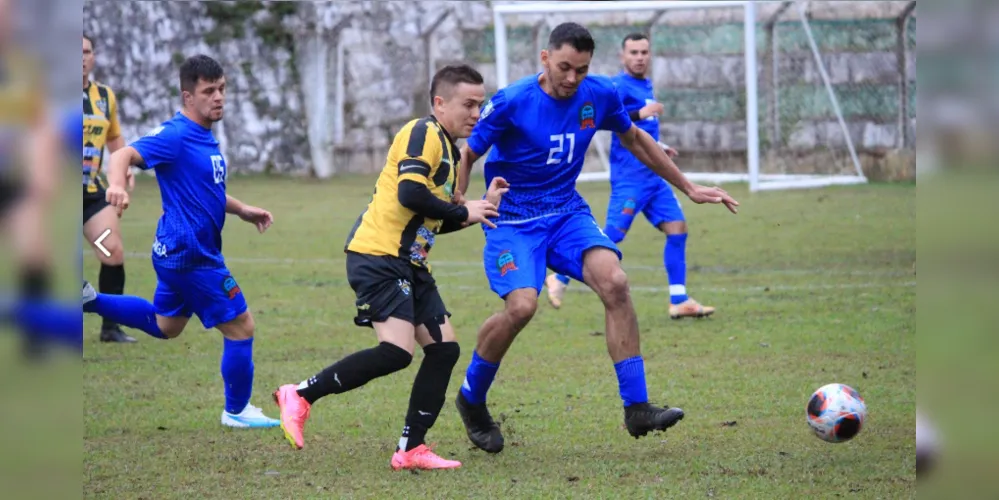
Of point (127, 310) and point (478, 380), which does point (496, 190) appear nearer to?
point (478, 380)

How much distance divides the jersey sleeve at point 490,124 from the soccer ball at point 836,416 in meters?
1.86

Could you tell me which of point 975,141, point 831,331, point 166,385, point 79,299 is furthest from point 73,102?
point 831,331

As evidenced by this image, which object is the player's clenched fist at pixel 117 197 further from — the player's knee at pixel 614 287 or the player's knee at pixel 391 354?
the player's knee at pixel 614 287

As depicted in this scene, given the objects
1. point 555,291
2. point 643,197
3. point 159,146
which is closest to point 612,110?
point 159,146

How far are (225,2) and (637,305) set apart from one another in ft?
51.0

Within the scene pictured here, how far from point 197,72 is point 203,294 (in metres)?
1.08

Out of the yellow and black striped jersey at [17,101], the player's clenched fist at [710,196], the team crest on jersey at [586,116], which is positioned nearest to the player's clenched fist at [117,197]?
the team crest on jersey at [586,116]

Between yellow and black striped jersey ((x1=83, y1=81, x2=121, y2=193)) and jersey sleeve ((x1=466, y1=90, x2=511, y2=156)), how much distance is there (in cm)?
371

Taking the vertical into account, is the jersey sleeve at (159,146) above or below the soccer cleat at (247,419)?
above

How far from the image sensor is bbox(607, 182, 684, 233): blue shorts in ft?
32.0

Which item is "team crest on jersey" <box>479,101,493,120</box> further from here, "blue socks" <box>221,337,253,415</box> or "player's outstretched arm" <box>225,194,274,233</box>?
"blue socks" <box>221,337,253,415</box>

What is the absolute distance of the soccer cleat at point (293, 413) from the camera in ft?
16.6

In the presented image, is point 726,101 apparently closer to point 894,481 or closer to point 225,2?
point 225,2

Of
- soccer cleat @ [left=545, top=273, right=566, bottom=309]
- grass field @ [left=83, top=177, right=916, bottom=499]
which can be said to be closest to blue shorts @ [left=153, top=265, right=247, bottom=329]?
grass field @ [left=83, top=177, right=916, bottom=499]
